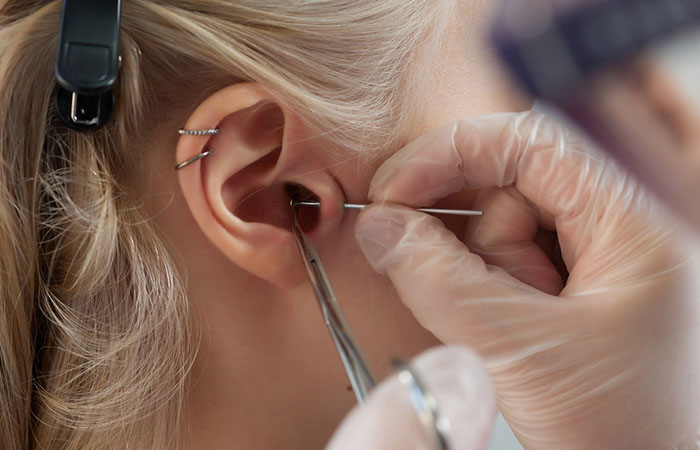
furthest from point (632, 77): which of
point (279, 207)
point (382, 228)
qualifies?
point (279, 207)

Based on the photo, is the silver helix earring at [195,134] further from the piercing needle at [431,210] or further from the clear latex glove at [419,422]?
the clear latex glove at [419,422]

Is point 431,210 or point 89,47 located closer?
point 89,47

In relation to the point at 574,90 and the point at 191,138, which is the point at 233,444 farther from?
the point at 574,90

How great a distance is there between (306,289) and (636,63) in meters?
0.45

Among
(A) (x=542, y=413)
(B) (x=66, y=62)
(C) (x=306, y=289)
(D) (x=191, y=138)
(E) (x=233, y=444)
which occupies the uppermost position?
(B) (x=66, y=62)

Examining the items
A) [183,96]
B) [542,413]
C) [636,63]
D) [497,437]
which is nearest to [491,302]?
[542,413]

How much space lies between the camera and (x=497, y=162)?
32.2 inches

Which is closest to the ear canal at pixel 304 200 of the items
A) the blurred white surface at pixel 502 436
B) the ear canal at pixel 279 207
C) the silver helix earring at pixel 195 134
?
the ear canal at pixel 279 207

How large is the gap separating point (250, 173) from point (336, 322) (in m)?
0.24

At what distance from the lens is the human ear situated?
2.50 feet

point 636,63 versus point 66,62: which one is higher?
point 66,62

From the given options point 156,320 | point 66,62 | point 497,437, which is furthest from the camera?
point 497,437

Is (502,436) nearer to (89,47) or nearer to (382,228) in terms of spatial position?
(382,228)

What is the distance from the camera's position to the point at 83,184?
76 cm
